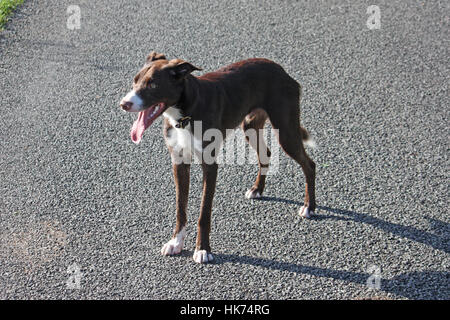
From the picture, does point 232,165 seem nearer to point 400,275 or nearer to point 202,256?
point 202,256

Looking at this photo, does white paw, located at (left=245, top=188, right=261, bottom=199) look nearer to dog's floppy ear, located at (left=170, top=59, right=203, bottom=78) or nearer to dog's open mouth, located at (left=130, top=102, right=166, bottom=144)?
dog's open mouth, located at (left=130, top=102, right=166, bottom=144)

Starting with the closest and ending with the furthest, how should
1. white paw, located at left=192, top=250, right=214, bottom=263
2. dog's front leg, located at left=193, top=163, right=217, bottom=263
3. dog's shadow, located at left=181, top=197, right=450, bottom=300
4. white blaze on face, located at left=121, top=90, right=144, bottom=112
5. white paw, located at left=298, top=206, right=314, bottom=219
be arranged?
white blaze on face, located at left=121, top=90, right=144, bottom=112
dog's shadow, located at left=181, top=197, right=450, bottom=300
dog's front leg, located at left=193, top=163, right=217, bottom=263
white paw, located at left=192, top=250, right=214, bottom=263
white paw, located at left=298, top=206, right=314, bottom=219

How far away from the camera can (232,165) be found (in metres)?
6.18

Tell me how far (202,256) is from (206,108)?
1.24 metres

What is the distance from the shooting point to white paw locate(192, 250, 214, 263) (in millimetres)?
4867

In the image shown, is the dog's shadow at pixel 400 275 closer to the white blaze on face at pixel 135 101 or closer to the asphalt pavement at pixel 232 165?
the asphalt pavement at pixel 232 165

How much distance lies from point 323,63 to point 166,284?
4399 millimetres

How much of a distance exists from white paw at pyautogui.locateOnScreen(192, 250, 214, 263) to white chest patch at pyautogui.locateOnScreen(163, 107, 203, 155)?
33.2 inches

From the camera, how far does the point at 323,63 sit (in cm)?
796

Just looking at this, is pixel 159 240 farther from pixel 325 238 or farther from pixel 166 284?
pixel 325 238

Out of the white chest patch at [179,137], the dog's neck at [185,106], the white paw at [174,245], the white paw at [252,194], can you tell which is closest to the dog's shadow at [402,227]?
the white paw at [252,194]

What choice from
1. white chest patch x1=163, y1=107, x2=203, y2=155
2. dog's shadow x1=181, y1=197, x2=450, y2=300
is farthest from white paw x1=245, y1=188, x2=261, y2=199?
white chest patch x1=163, y1=107, x2=203, y2=155
